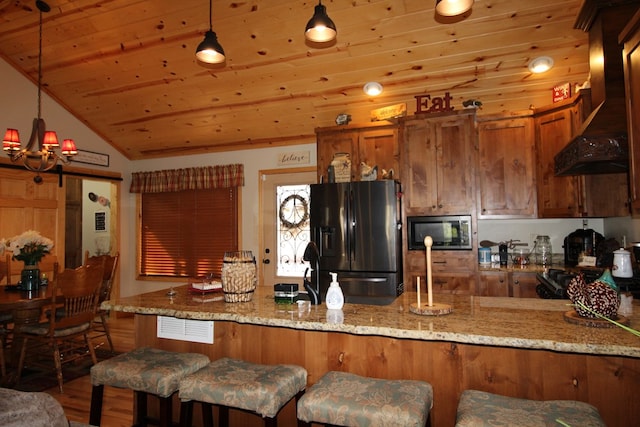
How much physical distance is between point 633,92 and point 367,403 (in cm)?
192

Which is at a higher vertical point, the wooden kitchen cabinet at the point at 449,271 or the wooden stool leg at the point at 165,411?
the wooden kitchen cabinet at the point at 449,271

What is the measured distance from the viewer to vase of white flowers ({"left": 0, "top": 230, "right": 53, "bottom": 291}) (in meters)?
3.62

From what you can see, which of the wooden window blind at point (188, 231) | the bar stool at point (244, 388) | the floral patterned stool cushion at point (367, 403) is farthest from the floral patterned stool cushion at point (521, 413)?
the wooden window blind at point (188, 231)

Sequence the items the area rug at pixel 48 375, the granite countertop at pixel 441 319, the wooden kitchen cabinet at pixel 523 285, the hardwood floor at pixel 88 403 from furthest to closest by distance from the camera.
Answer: the wooden kitchen cabinet at pixel 523 285
the area rug at pixel 48 375
the hardwood floor at pixel 88 403
the granite countertop at pixel 441 319

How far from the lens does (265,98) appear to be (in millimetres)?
4352

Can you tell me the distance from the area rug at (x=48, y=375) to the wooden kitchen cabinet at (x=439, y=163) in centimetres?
346

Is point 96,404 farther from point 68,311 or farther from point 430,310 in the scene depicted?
point 68,311

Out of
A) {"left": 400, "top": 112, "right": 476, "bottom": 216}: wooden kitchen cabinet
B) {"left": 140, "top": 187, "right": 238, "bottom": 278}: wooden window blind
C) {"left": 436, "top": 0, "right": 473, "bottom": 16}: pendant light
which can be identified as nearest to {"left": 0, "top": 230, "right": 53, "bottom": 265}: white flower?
{"left": 140, "top": 187, "right": 238, "bottom": 278}: wooden window blind

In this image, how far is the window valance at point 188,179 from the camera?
5.31 meters

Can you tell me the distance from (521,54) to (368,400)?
10.6ft

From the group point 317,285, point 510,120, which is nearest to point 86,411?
point 317,285

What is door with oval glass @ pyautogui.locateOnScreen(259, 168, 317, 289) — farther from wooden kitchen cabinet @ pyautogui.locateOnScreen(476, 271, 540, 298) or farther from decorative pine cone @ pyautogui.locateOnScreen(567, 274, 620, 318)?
decorative pine cone @ pyautogui.locateOnScreen(567, 274, 620, 318)

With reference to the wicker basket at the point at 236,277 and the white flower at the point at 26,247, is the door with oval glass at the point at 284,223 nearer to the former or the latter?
the white flower at the point at 26,247

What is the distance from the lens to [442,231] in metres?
3.87
